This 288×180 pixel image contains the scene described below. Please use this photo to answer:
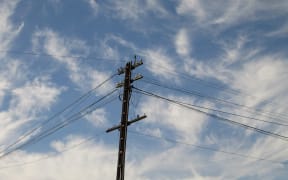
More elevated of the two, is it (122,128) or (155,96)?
(155,96)

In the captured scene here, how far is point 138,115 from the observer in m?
23.2

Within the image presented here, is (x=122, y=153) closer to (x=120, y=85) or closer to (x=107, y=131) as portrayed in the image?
(x=107, y=131)

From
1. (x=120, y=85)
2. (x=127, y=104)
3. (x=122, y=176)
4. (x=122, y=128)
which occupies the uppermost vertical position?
(x=120, y=85)

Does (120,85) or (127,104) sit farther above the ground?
(120,85)

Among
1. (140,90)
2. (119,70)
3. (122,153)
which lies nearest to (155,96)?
(140,90)

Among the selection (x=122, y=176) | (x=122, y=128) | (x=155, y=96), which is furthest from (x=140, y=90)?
(x=122, y=176)

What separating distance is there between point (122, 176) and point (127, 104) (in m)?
4.37

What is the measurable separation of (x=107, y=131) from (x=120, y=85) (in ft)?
9.99

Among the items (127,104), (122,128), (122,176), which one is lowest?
(122,176)

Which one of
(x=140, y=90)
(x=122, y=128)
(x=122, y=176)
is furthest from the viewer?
(x=140, y=90)

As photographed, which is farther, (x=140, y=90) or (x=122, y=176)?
(x=140, y=90)

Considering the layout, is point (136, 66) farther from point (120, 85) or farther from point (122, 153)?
point (122, 153)

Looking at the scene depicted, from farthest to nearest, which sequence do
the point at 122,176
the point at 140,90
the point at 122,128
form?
1. the point at 140,90
2. the point at 122,128
3. the point at 122,176

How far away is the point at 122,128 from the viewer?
75.3 ft
